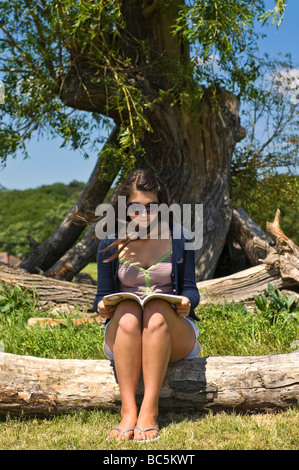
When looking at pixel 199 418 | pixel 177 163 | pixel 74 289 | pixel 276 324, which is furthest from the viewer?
pixel 177 163

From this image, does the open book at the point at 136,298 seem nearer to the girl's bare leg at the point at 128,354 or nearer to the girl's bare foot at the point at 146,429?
the girl's bare leg at the point at 128,354

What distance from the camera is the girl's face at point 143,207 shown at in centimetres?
323

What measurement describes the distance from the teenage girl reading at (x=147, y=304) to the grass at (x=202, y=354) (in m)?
0.28

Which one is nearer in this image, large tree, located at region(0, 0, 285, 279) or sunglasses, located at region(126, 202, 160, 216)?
sunglasses, located at region(126, 202, 160, 216)

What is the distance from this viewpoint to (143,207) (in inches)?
127

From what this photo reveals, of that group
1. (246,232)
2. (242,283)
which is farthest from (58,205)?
(242,283)

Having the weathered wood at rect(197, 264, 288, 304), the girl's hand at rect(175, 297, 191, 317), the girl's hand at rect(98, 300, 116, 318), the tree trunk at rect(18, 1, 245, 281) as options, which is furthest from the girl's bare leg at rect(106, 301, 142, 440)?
the tree trunk at rect(18, 1, 245, 281)

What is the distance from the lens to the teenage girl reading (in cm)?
292

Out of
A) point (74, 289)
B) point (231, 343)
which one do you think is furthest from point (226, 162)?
point (231, 343)

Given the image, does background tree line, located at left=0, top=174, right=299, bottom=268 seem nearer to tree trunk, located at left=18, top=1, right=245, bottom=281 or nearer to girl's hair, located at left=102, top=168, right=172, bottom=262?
tree trunk, located at left=18, top=1, right=245, bottom=281

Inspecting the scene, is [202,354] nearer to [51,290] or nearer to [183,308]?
[183,308]
